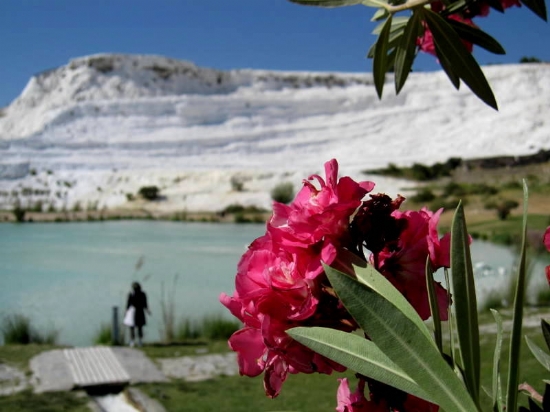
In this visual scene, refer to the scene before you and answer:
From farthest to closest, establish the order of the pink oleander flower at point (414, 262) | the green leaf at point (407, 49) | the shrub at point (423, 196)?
Result: 1. the shrub at point (423, 196)
2. the green leaf at point (407, 49)
3. the pink oleander flower at point (414, 262)

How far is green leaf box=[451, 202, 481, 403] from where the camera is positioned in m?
0.49

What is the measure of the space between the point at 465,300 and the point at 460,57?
0.72 metres

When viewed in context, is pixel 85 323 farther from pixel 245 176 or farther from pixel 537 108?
pixel 537 108

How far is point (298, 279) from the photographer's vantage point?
1.82 feet

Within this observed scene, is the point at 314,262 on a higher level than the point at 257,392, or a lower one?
higher

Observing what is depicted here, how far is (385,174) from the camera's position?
24.2 m

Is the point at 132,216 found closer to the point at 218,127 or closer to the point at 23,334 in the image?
the point at 218,127

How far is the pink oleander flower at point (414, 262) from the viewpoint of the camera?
23.3 inches

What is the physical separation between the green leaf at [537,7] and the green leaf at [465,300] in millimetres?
840

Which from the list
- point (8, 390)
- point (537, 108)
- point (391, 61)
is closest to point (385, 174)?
point (537, 108)

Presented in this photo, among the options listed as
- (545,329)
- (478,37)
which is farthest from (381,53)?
(545,329)

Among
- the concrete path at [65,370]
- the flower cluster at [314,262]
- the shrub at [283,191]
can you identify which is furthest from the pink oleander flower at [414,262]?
the shrub at [283,191]

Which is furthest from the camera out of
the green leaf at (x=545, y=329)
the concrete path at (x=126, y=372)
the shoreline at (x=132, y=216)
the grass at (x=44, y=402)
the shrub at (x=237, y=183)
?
the shrub at (x=237, y=183)

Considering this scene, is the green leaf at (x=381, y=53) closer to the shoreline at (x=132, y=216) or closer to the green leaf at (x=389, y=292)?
the green leaf at (x=389, y=292)
